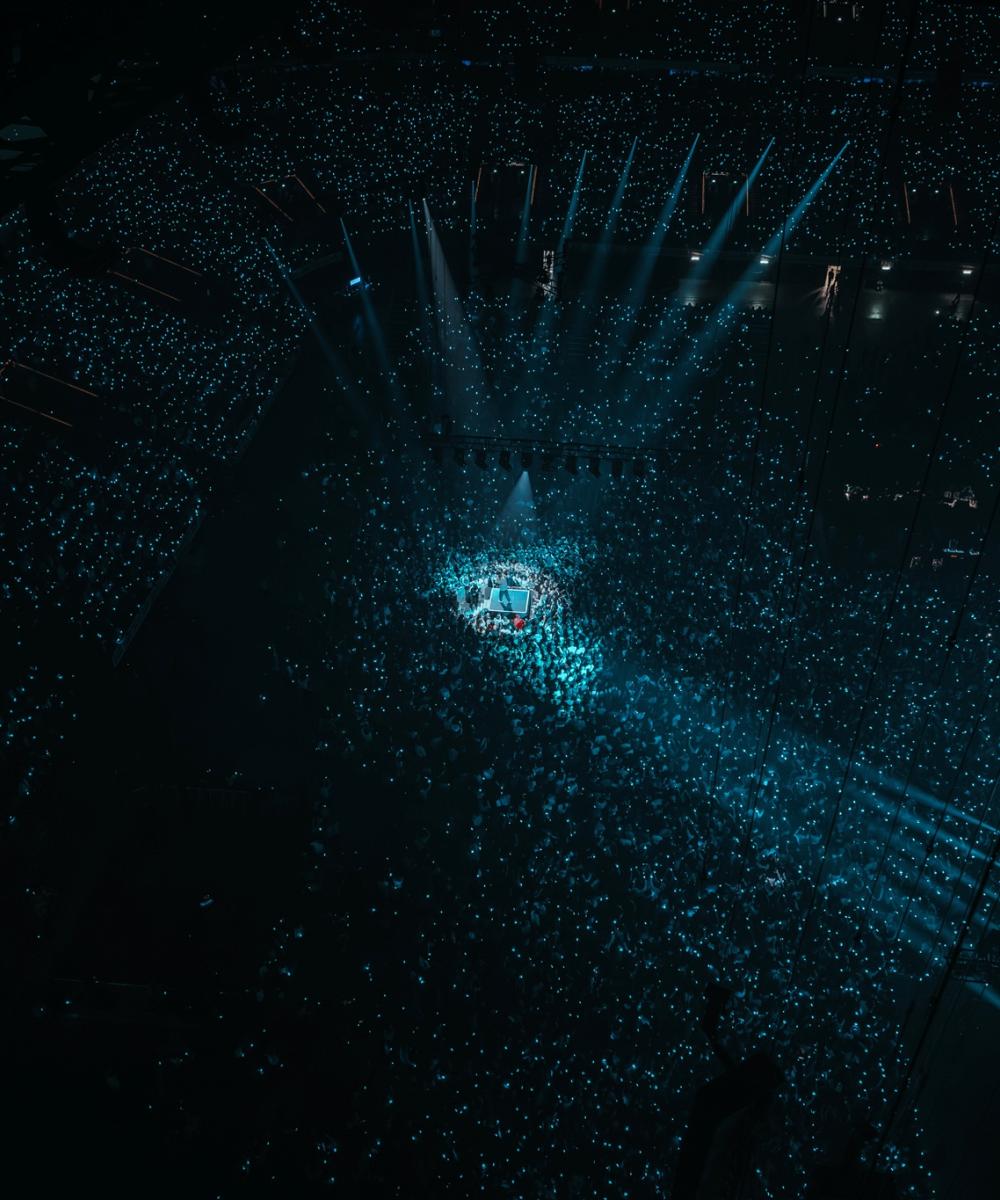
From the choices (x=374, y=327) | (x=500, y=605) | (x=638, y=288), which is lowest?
(x=500, y=605)

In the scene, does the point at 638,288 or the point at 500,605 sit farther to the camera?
the point at 638,288

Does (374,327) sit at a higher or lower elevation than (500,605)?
higher

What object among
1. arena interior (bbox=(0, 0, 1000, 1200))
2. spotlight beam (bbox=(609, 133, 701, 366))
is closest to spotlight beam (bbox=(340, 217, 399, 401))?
arena interior (bbox=(0, 0, 1000, 1200))

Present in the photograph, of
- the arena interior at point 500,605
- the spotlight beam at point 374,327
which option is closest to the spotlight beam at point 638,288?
the arena interior at point 500,605

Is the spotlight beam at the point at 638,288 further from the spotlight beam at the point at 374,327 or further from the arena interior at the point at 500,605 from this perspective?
the spotlight beam at the point at 374,327

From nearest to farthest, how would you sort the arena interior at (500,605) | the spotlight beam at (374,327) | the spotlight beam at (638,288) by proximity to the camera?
1. the arena interior at (500,605)
2. the spotlight beam at (374,327)
3. the spotlight beam at (638,288)

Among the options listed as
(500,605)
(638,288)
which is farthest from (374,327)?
(500,605)

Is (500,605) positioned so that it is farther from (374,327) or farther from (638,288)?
(638,288)

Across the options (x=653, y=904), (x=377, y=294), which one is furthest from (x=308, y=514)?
(x=653, y=904)

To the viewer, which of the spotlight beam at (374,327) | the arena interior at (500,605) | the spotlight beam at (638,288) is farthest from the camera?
the spotlight beam at (638,288)

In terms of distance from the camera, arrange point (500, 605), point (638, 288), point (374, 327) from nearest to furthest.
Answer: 1. point (500, 605)
2. point (374, 327)
3. point (638, 288)

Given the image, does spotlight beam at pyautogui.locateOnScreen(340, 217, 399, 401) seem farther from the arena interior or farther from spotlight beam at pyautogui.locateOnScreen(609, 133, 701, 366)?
spotlight beam at pyautogui.locateOnScreen(609, 133, 701, 366)

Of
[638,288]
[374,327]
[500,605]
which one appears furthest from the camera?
[638,288]
